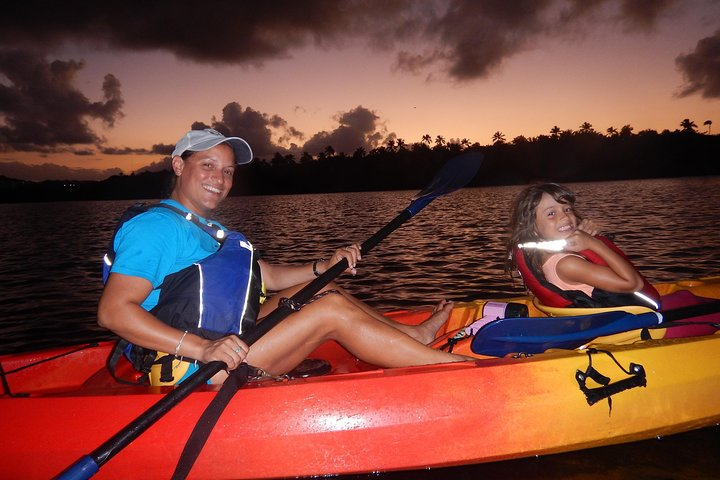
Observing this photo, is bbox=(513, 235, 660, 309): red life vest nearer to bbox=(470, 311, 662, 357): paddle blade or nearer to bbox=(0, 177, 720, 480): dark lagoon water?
bbox=(470, 311, 662, 357): paddle blade

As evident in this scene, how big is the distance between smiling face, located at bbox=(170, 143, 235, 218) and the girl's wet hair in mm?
1972

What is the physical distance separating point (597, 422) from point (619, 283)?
33.7 inches

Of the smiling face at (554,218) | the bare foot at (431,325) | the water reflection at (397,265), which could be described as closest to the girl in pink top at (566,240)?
the smiling face at (554,218)

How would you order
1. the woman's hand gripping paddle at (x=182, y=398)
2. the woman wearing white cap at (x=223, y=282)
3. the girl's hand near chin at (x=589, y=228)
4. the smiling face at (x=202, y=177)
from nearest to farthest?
the woman's hand gripping paddle at (x=182, y=398)
the woman wearing white cap at (x=223, y=282)
the smiling face at (x=202, y=177)
the girl's hand near chin at (x=589, y=228)

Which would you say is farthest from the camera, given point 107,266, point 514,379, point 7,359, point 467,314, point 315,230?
point 315,230

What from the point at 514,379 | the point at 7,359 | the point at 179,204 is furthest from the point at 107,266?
the point at 514,379

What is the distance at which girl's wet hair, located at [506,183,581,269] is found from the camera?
3316 millimetres

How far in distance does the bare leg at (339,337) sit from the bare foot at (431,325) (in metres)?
0.51

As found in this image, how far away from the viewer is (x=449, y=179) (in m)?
4.83

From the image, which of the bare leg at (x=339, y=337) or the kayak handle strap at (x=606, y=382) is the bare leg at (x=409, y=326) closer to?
the bare leg at (x=339, y=337)

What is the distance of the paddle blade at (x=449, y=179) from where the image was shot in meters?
4.52

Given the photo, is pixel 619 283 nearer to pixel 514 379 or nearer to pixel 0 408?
pixel 514 379

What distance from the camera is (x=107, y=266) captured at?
252 cm

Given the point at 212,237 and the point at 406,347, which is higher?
the point at 212,237
